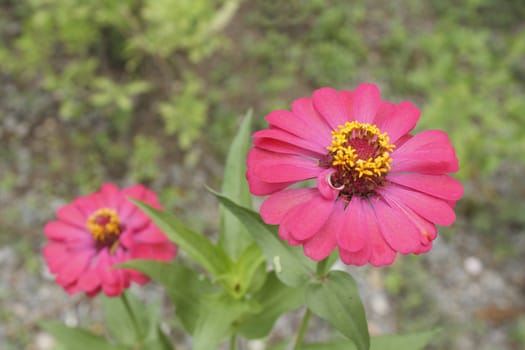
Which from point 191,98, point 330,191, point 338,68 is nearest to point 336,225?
point 330,191

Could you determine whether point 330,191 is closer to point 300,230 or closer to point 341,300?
point 300,230

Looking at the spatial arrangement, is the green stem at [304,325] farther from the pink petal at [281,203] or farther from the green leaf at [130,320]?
the green leaf at [130,320]

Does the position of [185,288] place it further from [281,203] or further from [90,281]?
[281,203]

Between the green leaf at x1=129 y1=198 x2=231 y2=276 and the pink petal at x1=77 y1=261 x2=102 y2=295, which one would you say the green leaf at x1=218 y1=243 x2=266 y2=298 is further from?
the pink petal at x1=77 y1=261 x2=102 y2=295

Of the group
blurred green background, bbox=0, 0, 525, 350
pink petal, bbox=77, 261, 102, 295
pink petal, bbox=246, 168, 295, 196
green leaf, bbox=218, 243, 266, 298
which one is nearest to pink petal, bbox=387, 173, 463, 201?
pink petal, bbox=246, 168, 295, 196

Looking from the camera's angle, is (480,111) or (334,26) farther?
(334,26)

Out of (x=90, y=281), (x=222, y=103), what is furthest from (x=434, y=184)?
(x=222, y=103)

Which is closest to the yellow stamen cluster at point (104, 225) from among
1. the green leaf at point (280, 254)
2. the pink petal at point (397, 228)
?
the green leaf at point (280, 254)
